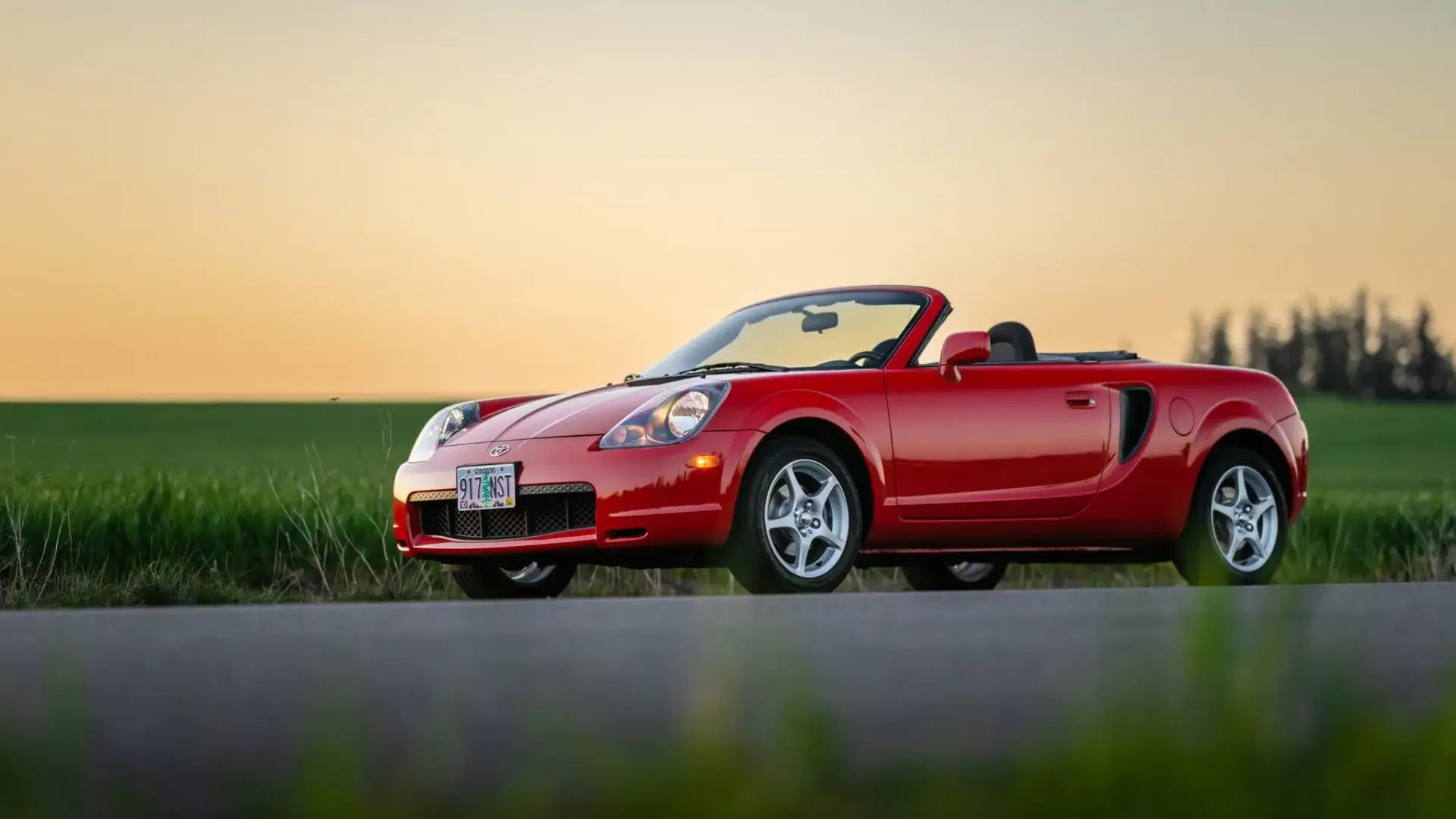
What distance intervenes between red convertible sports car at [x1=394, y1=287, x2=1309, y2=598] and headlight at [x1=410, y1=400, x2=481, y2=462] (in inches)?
0.6

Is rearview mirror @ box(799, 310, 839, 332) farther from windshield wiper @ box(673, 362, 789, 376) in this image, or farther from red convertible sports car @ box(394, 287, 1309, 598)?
windshield wiper @ box(673, 362, 789, 376)

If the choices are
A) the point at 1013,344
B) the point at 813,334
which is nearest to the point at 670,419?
the point at 813,334

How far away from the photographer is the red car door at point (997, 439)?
898 cm

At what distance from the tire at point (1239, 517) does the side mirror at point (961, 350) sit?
5.13 feet

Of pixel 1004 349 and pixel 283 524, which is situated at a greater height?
pixel 1004 349

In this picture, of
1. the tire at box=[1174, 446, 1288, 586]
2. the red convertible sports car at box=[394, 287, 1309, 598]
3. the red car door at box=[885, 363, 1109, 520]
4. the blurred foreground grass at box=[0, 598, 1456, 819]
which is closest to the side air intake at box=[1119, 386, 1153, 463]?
the red convertible sports car at box=[394, 287, 1309, 598]

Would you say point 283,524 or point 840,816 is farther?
point 283,524

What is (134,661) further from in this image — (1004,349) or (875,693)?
(1004,349)

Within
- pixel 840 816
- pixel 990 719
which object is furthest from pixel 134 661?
pixel 840 816

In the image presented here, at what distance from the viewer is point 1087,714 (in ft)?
10.8

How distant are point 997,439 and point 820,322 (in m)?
1.02

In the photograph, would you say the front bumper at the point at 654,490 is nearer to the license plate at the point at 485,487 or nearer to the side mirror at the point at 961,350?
the license plate at the point at 485,487

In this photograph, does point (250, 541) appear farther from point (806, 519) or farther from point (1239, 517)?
point (1239, 517)

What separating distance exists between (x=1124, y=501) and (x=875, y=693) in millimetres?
5720
